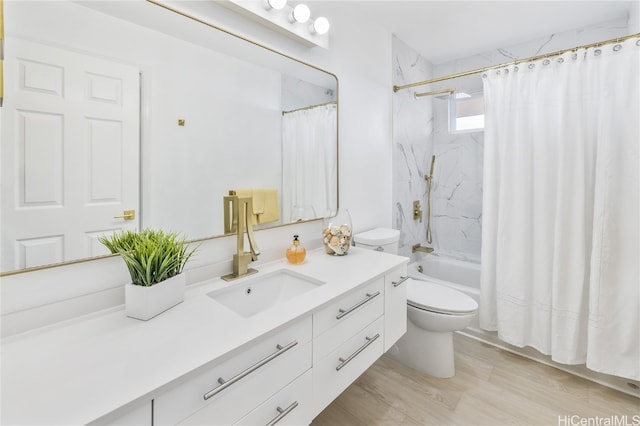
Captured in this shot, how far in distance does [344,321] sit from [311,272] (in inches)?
11.5

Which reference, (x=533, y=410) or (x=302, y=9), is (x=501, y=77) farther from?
(x=533, y=410)

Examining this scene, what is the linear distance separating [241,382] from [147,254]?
0.49 m

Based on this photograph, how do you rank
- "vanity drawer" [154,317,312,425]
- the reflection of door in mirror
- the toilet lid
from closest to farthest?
"vanity drawer" [154,317,312,425] < the reflection of door in mirror < the toilet lid

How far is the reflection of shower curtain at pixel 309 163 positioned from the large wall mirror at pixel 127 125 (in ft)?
0.15

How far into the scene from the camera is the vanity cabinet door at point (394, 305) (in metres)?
1.46

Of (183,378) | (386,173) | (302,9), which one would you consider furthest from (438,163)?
(183,378)

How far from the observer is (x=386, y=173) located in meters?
2.45

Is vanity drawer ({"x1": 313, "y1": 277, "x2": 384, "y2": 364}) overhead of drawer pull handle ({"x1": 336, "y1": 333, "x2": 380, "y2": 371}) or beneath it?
overhead

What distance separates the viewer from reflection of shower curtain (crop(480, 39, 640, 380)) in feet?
5.41

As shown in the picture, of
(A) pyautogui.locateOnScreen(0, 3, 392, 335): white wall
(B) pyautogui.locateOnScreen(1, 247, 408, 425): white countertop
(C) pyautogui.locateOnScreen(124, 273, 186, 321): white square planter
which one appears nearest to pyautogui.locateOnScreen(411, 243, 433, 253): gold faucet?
(A) pyautogui.locateOnScreen(0, 3, 392, 335): white wall

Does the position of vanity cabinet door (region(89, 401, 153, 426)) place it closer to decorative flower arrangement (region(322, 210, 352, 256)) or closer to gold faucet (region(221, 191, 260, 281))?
gold faucet (region(221, 191, 260, 281))

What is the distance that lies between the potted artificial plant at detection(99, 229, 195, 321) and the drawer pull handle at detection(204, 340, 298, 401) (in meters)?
0.35

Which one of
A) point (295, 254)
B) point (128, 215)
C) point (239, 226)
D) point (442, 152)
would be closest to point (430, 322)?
point (295, 254)

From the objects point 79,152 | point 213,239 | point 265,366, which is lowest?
point 265,366
